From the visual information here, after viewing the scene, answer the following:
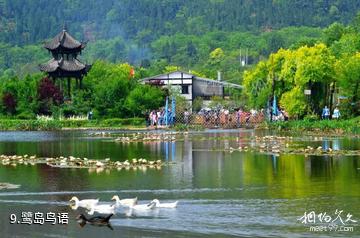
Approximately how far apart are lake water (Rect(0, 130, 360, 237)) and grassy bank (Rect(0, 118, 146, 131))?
95.0 ft

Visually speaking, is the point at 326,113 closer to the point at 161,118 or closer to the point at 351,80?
the point at 351,80

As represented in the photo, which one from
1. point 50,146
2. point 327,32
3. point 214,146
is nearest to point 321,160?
point 214,146

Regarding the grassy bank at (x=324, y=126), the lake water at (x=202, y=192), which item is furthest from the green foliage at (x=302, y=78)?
the lake water at (x=202, y=192)

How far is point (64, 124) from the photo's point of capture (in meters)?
76.8

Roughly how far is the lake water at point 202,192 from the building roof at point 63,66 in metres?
40.5

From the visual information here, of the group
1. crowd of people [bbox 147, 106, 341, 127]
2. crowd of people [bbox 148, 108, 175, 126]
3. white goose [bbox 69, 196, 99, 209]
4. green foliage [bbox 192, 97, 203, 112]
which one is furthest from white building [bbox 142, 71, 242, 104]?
white goose [bbox 69, 196, 99, 209]

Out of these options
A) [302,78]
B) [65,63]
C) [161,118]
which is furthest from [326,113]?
[65,63]

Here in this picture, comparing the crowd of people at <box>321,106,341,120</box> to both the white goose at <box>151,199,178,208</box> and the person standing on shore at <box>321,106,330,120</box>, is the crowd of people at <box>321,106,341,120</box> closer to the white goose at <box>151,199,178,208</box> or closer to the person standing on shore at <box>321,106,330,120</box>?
the person standing on shore at <box>321,106,330,120</box>

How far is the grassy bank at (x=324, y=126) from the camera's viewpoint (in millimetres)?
59375

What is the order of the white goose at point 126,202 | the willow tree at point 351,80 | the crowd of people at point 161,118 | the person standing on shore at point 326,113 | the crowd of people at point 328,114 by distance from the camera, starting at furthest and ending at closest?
the crowd of people at point 161,118, the person standing on shore at point 326,113, the crowd of people at point 328,114, the willow tree at point 351,80, the white goose at point 126,202

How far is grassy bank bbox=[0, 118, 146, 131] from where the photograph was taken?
7594 centimetres

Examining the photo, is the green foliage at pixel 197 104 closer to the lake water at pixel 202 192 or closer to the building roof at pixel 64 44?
the building roof at pixel 64 44

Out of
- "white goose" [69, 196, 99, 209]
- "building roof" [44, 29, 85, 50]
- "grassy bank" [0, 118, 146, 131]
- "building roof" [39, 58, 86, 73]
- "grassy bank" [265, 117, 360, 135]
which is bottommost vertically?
"white goose" [69, 196, 99, 209]

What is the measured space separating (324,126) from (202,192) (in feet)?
110
